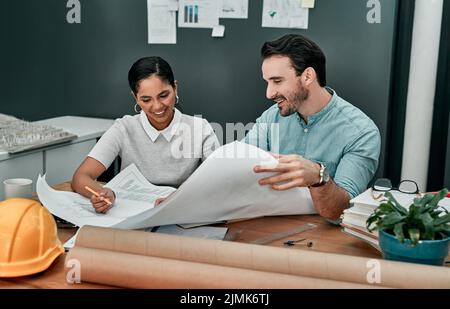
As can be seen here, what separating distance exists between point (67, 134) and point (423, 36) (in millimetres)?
1717

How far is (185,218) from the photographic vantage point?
1.29m

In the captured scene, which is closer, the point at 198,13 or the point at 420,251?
the point at 420,251

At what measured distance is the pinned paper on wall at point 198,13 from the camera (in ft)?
9.16

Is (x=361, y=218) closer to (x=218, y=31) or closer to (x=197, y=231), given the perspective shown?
(x=197, y=231)

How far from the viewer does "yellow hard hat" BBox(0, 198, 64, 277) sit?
1.04m

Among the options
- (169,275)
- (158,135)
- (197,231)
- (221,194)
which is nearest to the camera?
(169,275)

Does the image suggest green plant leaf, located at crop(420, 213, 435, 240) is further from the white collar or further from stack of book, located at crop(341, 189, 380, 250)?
the white collar

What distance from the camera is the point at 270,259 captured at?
0.99m

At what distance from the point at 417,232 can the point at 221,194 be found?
0.43 meters

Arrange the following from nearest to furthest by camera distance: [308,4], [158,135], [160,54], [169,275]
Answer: [169,275]
[158,135]
[308,4]
[160,54]

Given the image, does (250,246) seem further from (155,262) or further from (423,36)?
(423,36)

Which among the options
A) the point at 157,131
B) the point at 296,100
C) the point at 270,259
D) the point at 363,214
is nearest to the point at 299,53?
the point at 296,100

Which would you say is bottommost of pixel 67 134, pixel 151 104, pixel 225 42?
pixel 67 134
